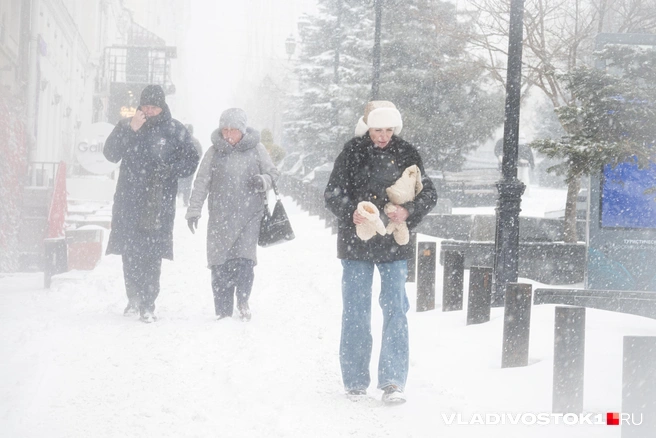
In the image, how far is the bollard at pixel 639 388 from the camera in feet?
12.7

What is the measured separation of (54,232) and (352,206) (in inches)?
330

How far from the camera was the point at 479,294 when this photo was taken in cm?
755

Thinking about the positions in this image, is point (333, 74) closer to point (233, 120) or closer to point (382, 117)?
point (233, 120)

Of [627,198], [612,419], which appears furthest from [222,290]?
[627,198]

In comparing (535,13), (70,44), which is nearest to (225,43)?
(70,44)

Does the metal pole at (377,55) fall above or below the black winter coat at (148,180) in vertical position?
above

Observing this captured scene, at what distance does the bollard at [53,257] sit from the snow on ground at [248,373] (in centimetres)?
67

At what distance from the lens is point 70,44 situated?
29000 mm

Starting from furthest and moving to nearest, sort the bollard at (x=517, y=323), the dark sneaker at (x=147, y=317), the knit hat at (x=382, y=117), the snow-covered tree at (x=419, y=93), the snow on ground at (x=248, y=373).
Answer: the snow-covered tree at (x=419, y=93)
the dark sneaker at (x=147, y=317)
the bollard at (x=517, y=323)
the knit hat at (x=382, y=117)
the snow on ground at (x=248, y=373)

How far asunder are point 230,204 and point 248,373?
7.39 ft

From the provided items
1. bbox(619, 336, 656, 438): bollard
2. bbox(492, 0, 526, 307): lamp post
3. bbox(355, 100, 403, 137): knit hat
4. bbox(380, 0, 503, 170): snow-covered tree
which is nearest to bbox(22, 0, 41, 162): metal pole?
bbox(380, 0, 503, 170): snow-covered tree

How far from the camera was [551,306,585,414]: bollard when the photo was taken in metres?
4.76

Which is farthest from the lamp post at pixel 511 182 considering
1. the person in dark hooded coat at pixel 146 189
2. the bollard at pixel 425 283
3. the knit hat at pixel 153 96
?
the knit hat at pixel 153 96

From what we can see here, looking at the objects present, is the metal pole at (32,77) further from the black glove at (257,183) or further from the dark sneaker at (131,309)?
the black glove at (257,183)
